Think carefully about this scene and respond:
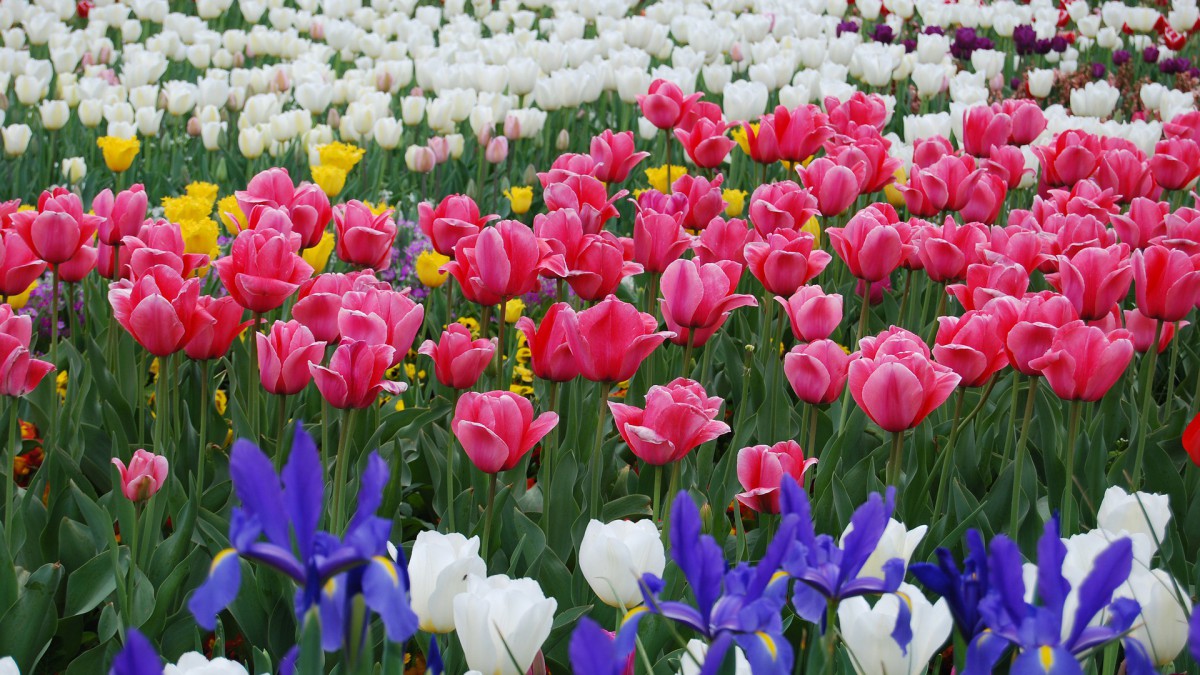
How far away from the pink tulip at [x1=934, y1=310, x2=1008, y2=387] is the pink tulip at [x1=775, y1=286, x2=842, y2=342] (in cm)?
24

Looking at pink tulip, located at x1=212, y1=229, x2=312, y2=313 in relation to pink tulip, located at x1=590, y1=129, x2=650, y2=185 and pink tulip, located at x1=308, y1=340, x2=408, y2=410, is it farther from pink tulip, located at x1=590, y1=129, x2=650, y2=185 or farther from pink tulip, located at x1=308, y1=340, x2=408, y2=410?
pink tulip, located at x1=590, y1=129, x2=650, y2=185

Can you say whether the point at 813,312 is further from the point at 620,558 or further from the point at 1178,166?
the point at 1178,166

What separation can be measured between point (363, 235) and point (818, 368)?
1.03 meters

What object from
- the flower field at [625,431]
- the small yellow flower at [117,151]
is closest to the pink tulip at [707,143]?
the flower field at [625,431]

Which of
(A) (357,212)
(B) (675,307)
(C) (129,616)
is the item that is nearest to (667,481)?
(B) (675,307)

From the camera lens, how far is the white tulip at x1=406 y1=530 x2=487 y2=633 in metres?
1.41

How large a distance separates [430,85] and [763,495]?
448cm

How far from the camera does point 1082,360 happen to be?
186 cm

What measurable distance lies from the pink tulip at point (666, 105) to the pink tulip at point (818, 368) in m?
1.82

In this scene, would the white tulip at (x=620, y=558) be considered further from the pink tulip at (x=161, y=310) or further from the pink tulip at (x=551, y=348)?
the pink tulip at (x=161, y=310)

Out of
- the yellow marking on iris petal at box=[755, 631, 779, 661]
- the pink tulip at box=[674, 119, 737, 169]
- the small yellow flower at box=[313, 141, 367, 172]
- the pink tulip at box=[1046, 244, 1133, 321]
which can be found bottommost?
the small yellow flower at box=[313, 141, 367, 172]

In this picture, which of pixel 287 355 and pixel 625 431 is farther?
pixel 287 355

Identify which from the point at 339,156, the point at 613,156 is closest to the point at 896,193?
the point at 613,156

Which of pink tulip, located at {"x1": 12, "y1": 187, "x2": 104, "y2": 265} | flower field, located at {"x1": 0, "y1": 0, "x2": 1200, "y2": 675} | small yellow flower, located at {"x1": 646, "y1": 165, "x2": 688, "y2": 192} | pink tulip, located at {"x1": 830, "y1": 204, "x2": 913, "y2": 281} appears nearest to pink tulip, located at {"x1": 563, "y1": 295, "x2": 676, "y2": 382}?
flower field, located at {"x1": 0, "y1": 0, "x2": 1200, "y2": 675}
